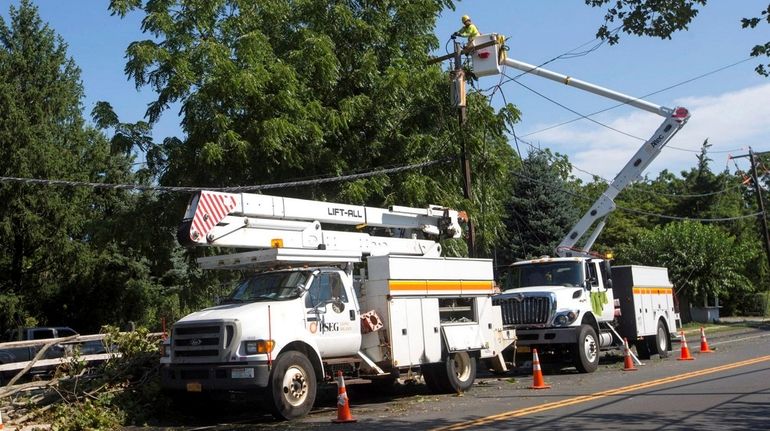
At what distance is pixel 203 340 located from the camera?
471 inches

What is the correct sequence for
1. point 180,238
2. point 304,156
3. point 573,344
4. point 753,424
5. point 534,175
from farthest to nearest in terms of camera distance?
point 534,175 < point 304,156 < point 573,344 < point 180,238 < point 753,424

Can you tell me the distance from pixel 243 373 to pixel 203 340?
3.04ft

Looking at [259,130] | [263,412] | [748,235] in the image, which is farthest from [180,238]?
[748,235]

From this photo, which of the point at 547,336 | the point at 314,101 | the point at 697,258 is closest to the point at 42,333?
the point at 314,101

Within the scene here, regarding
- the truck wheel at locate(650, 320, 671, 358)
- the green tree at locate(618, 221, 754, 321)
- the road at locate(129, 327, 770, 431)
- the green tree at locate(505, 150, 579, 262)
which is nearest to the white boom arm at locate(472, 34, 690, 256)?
the truck wheel at locate(650, 320, 671, 358)

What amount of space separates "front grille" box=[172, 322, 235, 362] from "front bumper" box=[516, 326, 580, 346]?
28.6 feet

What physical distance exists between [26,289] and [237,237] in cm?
2078

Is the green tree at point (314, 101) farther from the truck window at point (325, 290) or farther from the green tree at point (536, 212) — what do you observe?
the green tree at point (536, 212)

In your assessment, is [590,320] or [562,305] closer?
[562,305]

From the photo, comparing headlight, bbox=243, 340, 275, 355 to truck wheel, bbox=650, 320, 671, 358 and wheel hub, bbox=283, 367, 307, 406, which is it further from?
truck wheel, bbox=650, 320, 671, 358

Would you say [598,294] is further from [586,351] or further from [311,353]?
[311,353]

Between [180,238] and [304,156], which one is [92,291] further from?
[180,238]

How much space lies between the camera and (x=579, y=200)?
65.1 metres

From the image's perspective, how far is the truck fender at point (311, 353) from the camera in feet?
40.3
